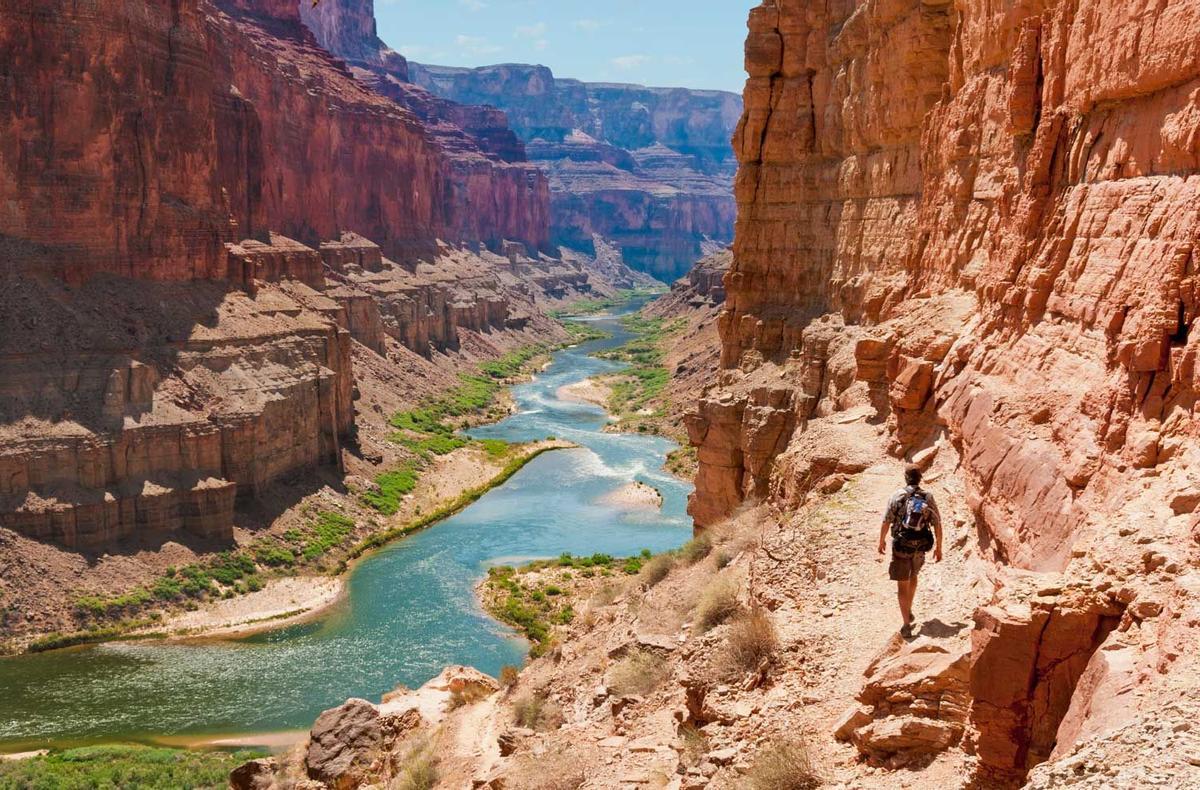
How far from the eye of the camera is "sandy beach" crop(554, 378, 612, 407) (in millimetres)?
99312

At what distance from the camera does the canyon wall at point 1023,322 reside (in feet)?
26.8

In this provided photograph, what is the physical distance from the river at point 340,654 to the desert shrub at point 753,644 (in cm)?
2569

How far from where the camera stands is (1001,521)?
11859mm

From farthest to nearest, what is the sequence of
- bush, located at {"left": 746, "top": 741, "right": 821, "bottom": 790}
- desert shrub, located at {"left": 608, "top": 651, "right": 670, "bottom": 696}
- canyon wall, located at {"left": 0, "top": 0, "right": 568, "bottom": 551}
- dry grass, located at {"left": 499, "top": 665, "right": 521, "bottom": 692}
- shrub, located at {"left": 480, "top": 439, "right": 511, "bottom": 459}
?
shrub, located at {"left": 480, "top": 439, "right": 511, "bottom": 459} → canyon wall, located at {"left": 0, "top": 0, "right": 568, "bottom": 551} → dry grass, located at {"left": 499, "top": 665, "right": 521, "bottom": 692} → desert shrub, located at {"left": 608, "top": 651, "right": 670, "bottom": 696} → bush, located at {"left": 746, "top": 741, "right": 821, "bottom": 790}

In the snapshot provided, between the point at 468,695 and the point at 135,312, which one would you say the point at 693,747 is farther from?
the point at 135,312

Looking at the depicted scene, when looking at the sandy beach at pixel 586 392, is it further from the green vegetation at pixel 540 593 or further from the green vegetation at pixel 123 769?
the green vegetation at pixel 123 769

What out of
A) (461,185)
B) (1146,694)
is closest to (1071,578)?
(1146,694)

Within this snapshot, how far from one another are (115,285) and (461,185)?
148 m

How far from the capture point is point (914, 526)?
11.6m

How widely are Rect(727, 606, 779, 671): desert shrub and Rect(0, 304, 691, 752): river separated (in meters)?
25.7

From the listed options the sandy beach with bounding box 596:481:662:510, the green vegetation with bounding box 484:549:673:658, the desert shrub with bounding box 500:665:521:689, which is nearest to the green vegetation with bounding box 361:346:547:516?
the sandy beach with bounding box 596:481:662:510

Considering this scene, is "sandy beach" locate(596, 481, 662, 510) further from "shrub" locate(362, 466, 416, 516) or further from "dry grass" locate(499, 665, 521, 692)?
"dry grass" locate(499, 665, 521, 692)

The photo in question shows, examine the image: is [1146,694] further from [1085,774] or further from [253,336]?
[253,336]

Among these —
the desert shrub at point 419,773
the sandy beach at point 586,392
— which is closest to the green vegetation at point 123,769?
the desert shrub at point 419,773
